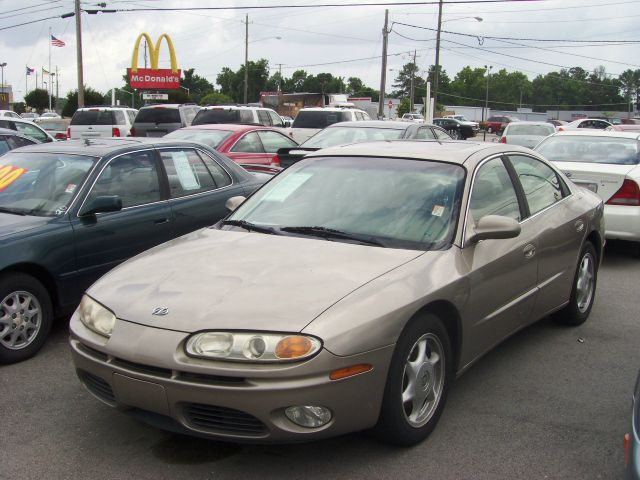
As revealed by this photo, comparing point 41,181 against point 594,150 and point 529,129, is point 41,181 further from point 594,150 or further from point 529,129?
point 529,129

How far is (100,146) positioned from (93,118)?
1460cm

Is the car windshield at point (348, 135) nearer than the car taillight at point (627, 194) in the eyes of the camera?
No

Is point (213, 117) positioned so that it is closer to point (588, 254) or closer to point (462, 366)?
point (588, 254)

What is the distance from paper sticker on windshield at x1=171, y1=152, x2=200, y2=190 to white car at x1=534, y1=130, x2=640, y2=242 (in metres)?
3.89

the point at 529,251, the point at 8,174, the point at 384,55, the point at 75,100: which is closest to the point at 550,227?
the point at 529,251

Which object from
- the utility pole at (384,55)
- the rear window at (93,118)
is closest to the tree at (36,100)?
the utility pole at (384,55)

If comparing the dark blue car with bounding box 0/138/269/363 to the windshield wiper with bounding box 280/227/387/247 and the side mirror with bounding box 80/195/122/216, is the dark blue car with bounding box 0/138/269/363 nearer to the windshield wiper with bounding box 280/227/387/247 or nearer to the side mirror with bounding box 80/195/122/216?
the side mirror with bounding box 80/195/122/216

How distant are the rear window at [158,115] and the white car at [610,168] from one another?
11.7 meters

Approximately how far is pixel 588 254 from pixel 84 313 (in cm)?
398

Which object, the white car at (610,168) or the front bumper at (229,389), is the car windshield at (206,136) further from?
the front bumper at (229,389)

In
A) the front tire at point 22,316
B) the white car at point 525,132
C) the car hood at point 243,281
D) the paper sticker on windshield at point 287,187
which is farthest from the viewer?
the white car at point 525,132

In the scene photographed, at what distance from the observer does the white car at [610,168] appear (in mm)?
7801

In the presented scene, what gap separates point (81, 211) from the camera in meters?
5.20

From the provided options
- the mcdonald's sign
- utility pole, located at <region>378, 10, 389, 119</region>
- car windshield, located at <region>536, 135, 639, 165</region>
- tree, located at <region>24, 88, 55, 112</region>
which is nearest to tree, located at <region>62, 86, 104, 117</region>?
the mcdonald's sign
